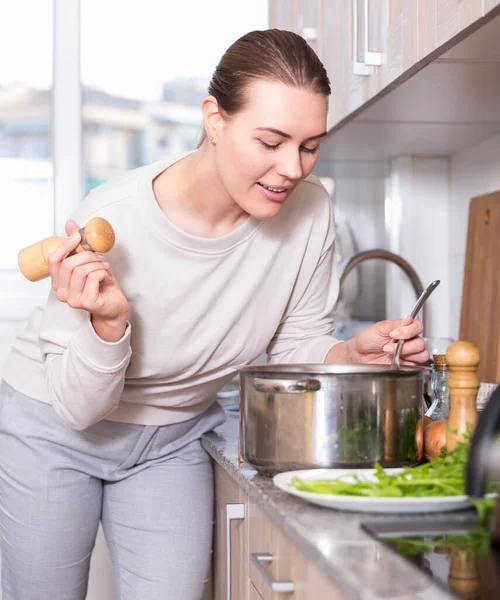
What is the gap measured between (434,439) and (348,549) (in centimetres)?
36

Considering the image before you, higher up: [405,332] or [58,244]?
[58,244]

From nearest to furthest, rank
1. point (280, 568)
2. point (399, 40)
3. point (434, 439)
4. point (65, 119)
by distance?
point (280, 568), point (434, 439), point (399, 40), point (65, 119)

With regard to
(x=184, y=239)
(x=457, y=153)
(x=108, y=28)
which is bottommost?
(x=184, y=239)

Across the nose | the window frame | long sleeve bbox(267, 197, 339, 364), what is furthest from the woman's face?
the window frame

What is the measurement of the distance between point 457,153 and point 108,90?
123 cm

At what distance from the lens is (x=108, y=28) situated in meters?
2.85

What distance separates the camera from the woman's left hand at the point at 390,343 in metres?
1.16

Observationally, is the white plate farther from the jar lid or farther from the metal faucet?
the metal faucet

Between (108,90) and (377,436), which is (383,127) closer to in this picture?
(377,436)

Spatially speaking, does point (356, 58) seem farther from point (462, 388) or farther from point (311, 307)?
point (462, 388)

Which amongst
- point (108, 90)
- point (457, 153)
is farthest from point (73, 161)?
point (457, 153)

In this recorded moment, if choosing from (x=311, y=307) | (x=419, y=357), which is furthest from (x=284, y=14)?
(x=419, y=357)

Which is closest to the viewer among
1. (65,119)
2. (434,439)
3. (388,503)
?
(388,503)

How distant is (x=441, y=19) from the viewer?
1162 millimetres
